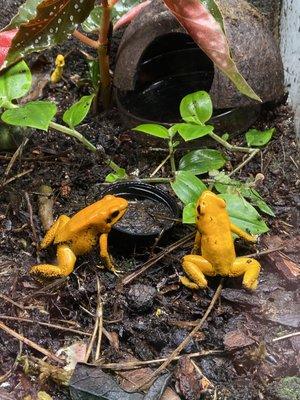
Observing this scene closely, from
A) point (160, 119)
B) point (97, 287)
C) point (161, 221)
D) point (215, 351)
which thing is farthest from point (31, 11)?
point (215, 351)

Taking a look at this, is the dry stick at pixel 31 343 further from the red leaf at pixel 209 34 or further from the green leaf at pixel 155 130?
the red leaf at pixel 209 34

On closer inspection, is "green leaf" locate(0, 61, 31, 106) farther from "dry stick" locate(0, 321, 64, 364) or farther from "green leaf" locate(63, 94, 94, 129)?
"dry stick" locate(0, 321, 64, 364)

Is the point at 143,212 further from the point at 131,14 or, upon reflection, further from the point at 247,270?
the point at 131,14

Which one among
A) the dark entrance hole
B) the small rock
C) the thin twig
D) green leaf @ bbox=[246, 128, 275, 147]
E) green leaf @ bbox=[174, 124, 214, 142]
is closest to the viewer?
the small rock

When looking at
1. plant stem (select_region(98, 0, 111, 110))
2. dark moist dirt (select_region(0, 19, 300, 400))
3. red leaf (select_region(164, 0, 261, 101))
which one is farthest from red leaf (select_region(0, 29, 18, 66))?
red leaf (select_region(164, 0, 261, 101))

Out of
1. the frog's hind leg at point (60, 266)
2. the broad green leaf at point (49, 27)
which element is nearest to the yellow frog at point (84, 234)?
the frog's hind leg at point (60, 266)

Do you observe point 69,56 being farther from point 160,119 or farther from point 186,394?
point 186,394
